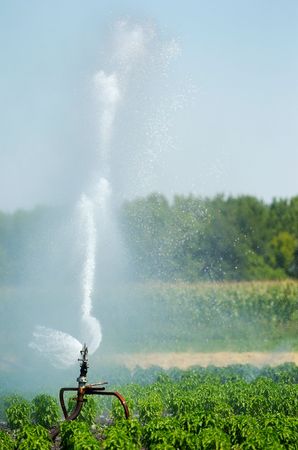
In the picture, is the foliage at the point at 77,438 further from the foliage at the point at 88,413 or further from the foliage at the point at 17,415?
the foliage at the point at 17,415

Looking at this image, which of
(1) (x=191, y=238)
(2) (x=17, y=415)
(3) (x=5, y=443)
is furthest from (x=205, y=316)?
(3) (x=5, y=443)

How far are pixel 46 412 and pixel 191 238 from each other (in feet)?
63.7

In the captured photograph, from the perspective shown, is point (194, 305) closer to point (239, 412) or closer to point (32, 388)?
point (32, 388)

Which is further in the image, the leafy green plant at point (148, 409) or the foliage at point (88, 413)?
the leafy green plant at point (148, 409)

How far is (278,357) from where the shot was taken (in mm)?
21781

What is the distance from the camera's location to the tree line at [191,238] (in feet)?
95.3

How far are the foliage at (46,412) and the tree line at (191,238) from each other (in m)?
11.0

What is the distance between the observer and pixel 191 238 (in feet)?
104

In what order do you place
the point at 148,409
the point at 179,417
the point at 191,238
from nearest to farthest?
the point at 179,417
the point at 148,409
the point at 191,238

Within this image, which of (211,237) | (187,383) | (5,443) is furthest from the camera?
(211,237)

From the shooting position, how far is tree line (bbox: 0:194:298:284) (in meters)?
29.0

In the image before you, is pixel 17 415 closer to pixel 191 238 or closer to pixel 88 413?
pixel 88 413

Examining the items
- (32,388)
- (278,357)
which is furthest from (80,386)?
(278,357)

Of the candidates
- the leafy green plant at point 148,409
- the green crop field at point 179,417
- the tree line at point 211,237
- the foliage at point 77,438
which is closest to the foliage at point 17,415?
the green crop field at point 179,417
